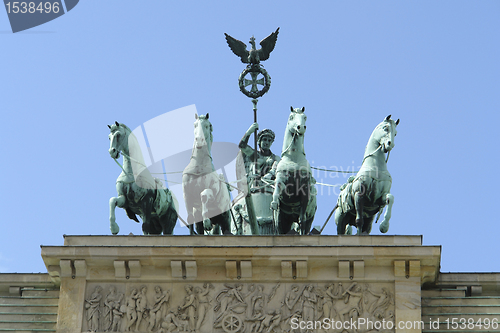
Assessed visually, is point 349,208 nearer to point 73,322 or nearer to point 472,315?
point 472,315

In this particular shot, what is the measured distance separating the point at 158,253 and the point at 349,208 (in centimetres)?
403

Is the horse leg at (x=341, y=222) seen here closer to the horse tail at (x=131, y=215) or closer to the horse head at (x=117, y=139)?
the horse tail at (x=131, y=215)

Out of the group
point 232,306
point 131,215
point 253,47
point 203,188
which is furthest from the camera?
point 253,47

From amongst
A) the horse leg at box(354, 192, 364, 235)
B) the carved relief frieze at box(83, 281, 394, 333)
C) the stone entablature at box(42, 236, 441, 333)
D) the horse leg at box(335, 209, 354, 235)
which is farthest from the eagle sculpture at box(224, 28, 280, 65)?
the carved relief frieze at box(83, 281, 394, 333)

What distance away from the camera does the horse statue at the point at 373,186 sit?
2514 centimetres

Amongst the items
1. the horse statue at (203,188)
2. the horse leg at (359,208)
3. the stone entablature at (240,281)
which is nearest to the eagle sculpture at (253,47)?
the horse statue at (203,188)

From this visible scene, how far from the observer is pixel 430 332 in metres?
23.8

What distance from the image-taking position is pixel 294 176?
82.9ft

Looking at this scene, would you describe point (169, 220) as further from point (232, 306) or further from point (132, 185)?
point (232, 306)

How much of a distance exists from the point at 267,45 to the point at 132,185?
5.83 m

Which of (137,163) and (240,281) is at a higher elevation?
(137,163)

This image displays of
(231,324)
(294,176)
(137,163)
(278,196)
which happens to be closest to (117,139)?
(137,163)

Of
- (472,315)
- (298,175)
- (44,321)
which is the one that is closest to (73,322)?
(44,321)

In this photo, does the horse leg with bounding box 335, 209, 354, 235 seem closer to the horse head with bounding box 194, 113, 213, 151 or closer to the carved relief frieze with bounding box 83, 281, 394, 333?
the carved relief frieze with bounding box 83, 281, 394, 333
